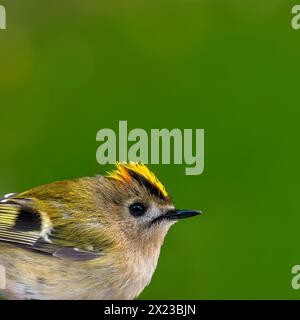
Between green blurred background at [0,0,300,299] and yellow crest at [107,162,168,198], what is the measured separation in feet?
1.32

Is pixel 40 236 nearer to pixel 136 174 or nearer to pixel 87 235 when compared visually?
pixel 87 235

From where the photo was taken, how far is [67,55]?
454 cm

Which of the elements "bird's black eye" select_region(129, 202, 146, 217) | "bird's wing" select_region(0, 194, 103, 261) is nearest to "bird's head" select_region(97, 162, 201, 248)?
"bird's black eye" select_region(129, 202, 146, 217)

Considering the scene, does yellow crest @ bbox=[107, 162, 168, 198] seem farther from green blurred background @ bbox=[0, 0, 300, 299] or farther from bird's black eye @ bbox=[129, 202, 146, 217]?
green blurred background @ bbox=[0, 0, 300, 299]

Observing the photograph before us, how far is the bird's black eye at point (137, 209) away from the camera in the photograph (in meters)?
2.67

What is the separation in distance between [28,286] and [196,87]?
8.24 ft

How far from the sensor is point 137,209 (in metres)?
2.70

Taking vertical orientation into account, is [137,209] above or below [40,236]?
above

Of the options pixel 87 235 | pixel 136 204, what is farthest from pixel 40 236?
pixel 136 204

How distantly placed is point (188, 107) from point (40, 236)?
2104mm

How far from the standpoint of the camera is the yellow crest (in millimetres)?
2604

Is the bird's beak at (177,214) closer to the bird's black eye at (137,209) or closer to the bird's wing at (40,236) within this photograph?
the bird's black eye at (137,209)

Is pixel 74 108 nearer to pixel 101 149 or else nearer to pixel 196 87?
pixel 196 87

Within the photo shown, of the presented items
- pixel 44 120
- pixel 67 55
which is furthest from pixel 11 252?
pixel 67 55
